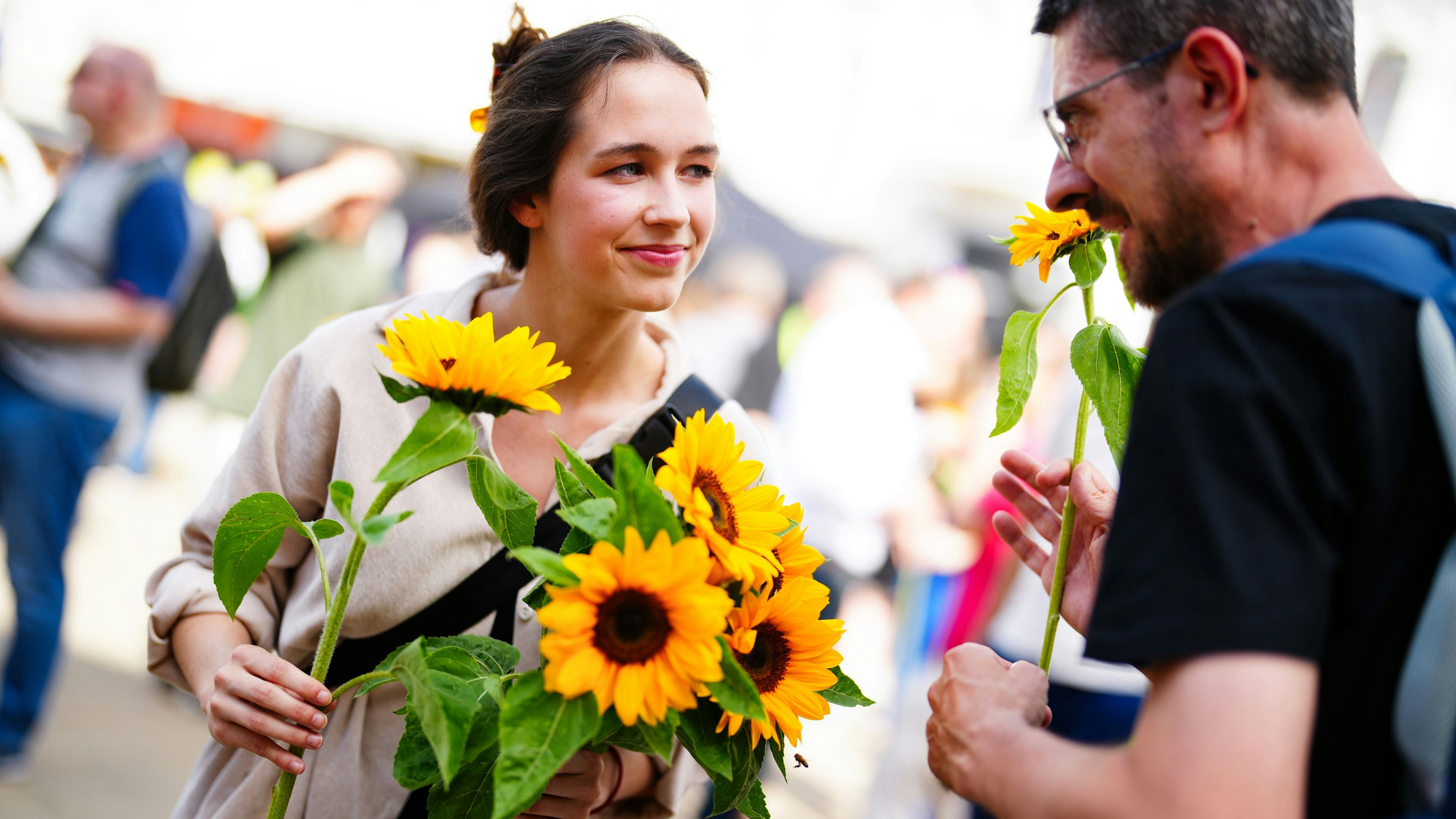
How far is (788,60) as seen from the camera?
16281 mm

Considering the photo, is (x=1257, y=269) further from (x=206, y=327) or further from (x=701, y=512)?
(x=206, y=327)

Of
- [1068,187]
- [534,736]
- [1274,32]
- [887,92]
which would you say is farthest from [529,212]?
[887,92]

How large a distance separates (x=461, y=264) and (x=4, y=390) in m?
2.65

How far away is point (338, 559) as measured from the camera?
1751mm

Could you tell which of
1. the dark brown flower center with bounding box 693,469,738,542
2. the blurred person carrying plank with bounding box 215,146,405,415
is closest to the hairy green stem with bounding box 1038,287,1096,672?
the dark brown flower center with bounding box 693,469,738,542

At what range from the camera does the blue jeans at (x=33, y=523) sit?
11.7 ft

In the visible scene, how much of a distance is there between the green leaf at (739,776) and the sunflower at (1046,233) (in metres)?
0.71

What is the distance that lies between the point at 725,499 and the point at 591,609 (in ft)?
0.84

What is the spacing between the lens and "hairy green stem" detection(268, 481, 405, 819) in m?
1.25

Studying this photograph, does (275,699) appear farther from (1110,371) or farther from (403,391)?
(1110,371)

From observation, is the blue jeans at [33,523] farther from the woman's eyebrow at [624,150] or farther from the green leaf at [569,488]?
the green leaf at [569,488]

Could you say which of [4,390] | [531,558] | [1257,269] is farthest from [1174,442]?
[4,390]

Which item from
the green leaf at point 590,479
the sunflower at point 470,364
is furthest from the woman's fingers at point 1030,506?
the sunflower at point 470,364

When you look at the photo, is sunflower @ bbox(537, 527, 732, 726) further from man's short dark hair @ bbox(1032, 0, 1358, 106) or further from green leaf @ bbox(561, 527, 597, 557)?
man's short dark hair @ bbox(1032, 0, 1358, 106)
